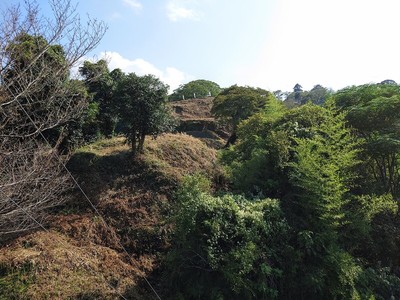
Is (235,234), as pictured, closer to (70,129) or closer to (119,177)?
(119,177)

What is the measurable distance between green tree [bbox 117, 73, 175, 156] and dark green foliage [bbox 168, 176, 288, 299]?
13.5ft

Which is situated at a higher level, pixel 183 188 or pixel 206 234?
pixel 183 188

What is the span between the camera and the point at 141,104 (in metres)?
9.70

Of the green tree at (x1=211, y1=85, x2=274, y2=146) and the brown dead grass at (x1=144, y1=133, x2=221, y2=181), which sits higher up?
the green tree at (x1=211, y1=85, x2=274, y2=146)

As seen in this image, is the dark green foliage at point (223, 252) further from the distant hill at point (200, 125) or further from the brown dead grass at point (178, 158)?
the distant hill at point (200, 125)

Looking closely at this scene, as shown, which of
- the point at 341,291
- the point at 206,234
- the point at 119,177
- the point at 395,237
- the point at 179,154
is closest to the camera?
the point at 206,234

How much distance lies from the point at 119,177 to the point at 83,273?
3.59 metres

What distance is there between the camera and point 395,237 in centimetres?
801

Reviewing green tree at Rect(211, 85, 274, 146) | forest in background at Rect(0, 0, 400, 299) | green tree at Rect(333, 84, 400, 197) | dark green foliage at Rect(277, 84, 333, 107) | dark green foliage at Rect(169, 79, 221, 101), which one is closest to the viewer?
forest in background at Rect(0, 0, 400, 299)

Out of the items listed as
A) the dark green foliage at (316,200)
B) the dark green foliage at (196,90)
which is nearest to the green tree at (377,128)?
the dark green foliage at (316,200)

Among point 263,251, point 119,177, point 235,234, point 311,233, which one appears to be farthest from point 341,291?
point 119,177

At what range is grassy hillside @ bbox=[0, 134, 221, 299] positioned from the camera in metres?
5.98

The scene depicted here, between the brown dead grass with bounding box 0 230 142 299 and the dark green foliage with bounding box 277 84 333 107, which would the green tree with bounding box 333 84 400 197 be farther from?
the dark green foliage with bounding box 277 84 333 107

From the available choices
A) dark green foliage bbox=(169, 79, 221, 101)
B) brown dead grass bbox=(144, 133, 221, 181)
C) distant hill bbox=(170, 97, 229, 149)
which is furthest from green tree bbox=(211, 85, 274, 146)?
dark green foliage bbox=(169, 79, 221, 101)
